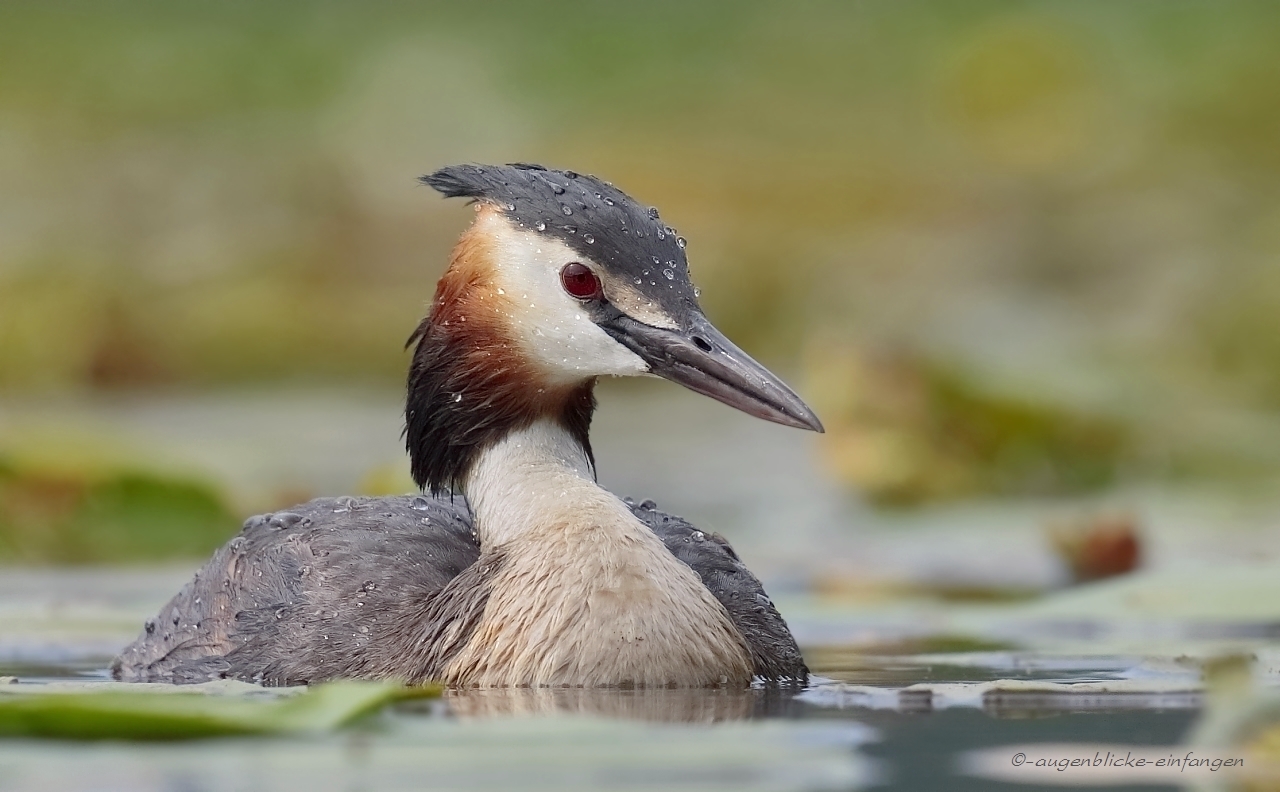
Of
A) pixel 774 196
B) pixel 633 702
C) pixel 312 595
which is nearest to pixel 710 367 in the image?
pixel 633 702

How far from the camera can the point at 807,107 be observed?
1077 inches

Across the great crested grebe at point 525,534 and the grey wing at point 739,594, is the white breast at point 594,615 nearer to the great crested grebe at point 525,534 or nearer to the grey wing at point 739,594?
the great crested grebe at point 525,534

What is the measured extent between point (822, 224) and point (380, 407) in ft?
26.1

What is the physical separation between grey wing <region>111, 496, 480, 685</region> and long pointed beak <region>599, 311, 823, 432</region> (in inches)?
44.8

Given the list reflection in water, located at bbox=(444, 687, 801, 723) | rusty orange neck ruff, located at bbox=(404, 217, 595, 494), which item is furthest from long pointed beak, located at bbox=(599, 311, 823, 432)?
reflection in water, located at bbox=(444, 687, 801, 723)

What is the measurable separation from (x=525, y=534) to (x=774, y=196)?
1744cm

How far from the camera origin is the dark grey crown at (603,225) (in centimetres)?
809

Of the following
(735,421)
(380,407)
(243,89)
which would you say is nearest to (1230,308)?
(735,421)

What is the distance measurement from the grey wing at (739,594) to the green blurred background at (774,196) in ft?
14.2

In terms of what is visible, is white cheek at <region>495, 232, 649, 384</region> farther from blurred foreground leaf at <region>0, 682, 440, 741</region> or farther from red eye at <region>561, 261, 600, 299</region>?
blurred foreground leaf at <region>0, 682, 440, 741</region>

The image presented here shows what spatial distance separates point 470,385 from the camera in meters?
8.44

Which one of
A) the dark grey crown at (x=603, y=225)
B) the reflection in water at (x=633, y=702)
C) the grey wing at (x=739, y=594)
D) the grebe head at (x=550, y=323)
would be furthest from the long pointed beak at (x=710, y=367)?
the reflection in water at (x=633, y=702)

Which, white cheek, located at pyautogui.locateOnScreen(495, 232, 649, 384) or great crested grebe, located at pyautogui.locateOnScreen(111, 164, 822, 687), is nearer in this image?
great crested grebe, located at pyautogui.locateOnScreen(111, 164, 822, 687)

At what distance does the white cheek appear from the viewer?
8.14m
